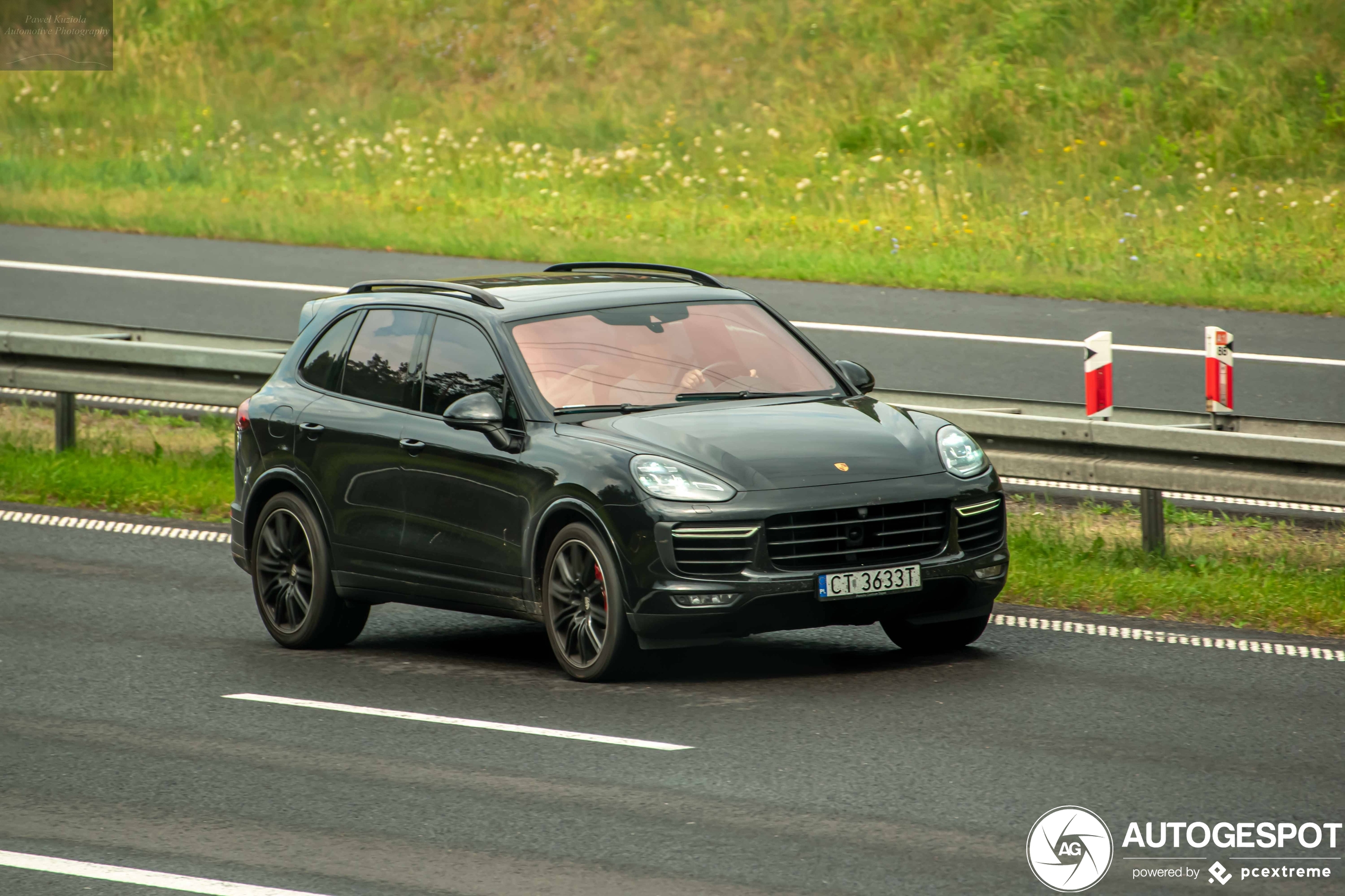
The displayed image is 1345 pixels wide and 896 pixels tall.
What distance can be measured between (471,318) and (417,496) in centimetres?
86

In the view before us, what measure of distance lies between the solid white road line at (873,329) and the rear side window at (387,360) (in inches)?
354

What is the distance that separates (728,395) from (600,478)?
1022mm

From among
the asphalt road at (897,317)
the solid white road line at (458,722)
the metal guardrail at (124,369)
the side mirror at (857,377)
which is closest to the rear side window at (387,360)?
the solid white road line at (458,722)

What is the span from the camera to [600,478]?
28.4 ft

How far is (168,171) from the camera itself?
28672 mm

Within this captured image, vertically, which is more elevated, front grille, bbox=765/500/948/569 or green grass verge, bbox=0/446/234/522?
front grille, bbox=765/500/948/569

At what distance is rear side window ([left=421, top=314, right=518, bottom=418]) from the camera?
9.50 meters

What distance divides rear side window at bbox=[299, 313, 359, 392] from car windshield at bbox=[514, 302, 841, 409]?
1.23 meters

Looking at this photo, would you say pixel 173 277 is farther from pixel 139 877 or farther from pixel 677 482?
pixel 139 877

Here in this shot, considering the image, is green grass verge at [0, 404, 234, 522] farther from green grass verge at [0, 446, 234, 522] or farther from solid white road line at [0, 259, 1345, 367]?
solid white road line at [0, 259, 1345, 367]

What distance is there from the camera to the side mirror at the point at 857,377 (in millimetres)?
9828

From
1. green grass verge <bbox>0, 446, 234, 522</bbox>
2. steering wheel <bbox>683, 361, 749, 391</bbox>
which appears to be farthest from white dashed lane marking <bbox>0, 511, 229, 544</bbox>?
steering wheel <bbox>683, 361, 749, 391</bbox>

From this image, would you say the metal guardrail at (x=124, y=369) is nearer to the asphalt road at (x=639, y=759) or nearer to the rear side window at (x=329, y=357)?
the rear side window at (x=329, y=357)

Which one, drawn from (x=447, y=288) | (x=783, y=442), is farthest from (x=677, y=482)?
(x=447, y=288)
